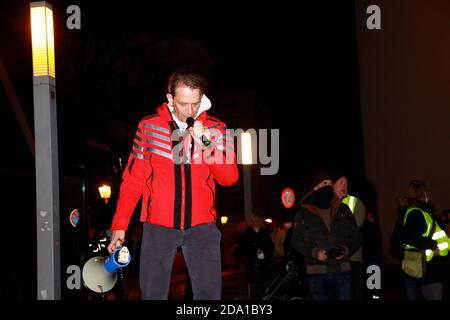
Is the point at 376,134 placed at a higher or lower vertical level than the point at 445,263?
higher

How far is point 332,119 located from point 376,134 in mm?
3475

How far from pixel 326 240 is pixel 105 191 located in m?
11.4

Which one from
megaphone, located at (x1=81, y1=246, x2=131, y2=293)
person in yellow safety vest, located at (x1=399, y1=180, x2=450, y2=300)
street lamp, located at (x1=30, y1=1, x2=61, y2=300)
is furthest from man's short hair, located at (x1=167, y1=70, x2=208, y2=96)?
person in yellow safety vest, located at (x1=399, y1=180, x2=450, y2=300)

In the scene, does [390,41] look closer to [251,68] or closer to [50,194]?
[50,194]

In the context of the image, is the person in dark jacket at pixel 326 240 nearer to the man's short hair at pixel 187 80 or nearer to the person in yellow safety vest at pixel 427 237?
the person in yellow safety vest at pixel 427 237

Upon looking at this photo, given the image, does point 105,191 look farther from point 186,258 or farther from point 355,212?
point 186,258

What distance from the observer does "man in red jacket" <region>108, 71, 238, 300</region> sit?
3959 millimetres

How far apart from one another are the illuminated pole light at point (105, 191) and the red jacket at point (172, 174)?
12.9 metres

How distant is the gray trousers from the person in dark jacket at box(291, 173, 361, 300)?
107 inches

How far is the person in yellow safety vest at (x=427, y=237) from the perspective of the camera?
24.0 ft

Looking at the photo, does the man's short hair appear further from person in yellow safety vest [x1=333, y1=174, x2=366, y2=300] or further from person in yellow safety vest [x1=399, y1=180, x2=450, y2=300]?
person in yellow safety vest [x1=399, y1=180, x2=450, y2=300]

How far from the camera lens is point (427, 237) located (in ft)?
24.1

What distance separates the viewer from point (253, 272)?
1387cm
